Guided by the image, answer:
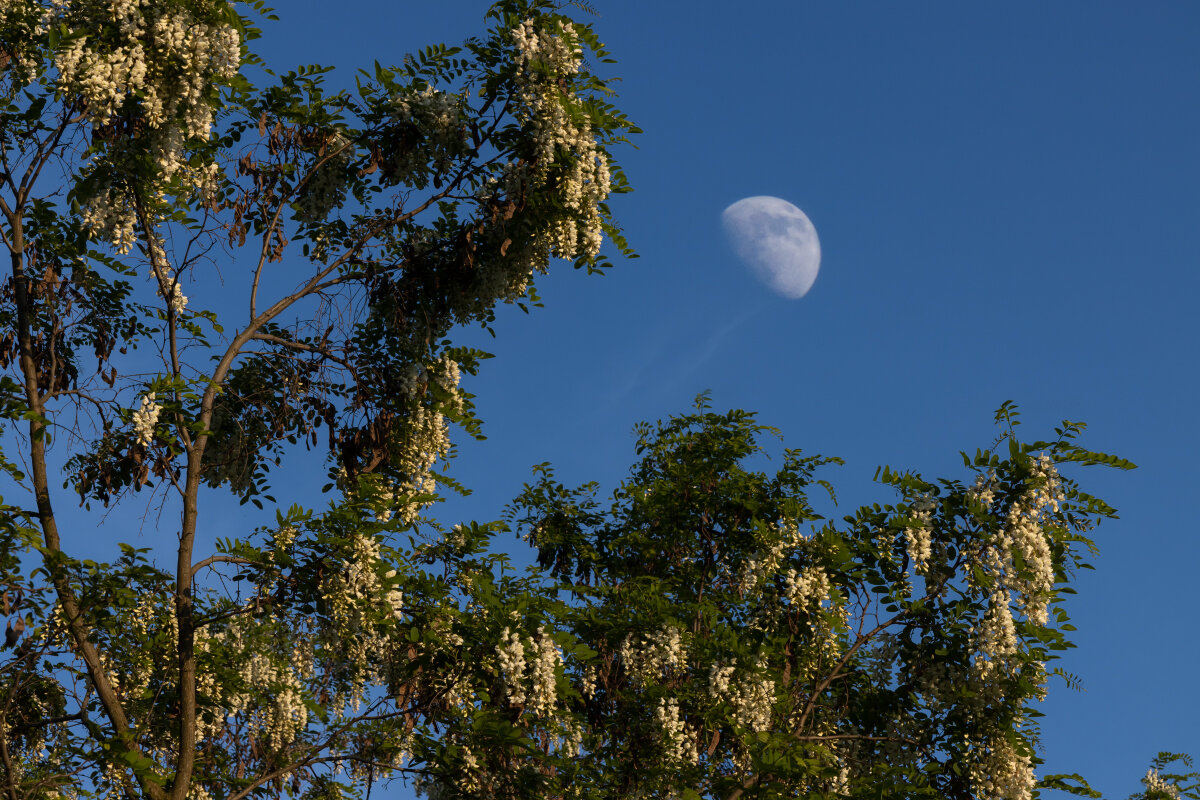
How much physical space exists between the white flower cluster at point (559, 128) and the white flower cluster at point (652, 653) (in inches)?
179

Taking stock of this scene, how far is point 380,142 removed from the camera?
406 inches

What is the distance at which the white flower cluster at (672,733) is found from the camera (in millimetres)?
11594

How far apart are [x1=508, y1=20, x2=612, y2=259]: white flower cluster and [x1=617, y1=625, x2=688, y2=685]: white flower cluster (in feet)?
14.9

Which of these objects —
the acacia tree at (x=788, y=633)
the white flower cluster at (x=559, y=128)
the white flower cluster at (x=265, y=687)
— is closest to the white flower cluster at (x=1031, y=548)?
the acacia tree at (x=788, y=633)

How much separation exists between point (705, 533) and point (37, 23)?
29.8ft

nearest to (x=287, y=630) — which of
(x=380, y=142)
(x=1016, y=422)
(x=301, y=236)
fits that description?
(x=301, y=236)

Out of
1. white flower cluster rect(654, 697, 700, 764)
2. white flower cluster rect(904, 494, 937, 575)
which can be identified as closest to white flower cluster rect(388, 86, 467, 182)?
white flower cluster rect(904, 494, 937, 575)

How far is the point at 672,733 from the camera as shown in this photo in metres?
11.6

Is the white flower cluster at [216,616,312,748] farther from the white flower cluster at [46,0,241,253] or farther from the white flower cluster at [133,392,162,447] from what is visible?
the white flower cluster at [46,0,241,253]

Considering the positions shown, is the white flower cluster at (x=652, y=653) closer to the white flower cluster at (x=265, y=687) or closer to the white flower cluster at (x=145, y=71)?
the white flower cluster at (x=265, y=687)

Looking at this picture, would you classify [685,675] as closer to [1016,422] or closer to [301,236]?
[1016,422]

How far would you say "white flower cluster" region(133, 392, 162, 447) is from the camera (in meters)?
9.00

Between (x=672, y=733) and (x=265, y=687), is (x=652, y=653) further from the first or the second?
(x=265, y=687)

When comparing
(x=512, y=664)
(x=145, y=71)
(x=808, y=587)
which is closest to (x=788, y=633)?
(x=808, y=587)
